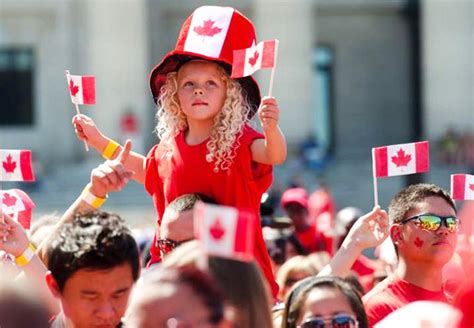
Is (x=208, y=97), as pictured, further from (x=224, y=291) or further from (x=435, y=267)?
(x=224, y=291)

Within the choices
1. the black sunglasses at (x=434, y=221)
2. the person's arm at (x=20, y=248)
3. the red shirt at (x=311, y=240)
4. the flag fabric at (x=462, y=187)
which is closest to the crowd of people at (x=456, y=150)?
the red shirt at (x=311, y=240)

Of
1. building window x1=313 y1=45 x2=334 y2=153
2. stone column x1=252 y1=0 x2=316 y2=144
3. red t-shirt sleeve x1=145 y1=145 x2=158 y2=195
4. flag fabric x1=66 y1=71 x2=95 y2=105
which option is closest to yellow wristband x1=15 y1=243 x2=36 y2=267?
red t-shirt sleeve x1=145 y1=145 x2=158 y2=195

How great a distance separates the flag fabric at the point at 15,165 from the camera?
17.8 ft

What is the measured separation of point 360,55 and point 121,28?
7.99m

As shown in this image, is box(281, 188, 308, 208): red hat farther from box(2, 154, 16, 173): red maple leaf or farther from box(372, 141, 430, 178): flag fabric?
box(2, 154, 16, 173): red maple leaf

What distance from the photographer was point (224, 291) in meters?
3.12

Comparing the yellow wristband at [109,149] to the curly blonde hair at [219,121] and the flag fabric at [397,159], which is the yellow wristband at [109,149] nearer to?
the curly blonde hair at [219,121]

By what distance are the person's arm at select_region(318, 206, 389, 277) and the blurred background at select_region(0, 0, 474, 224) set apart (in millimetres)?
24796

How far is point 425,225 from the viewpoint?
524cm

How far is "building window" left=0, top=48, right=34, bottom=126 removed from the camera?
3450 centimetres

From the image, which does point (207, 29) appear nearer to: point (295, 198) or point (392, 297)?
point (392, 297)

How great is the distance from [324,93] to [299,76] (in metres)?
4.15

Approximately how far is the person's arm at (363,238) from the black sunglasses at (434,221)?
0.31 meters

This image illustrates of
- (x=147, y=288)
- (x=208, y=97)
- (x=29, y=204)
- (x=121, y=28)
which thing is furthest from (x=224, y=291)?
(x=121, y=28)
